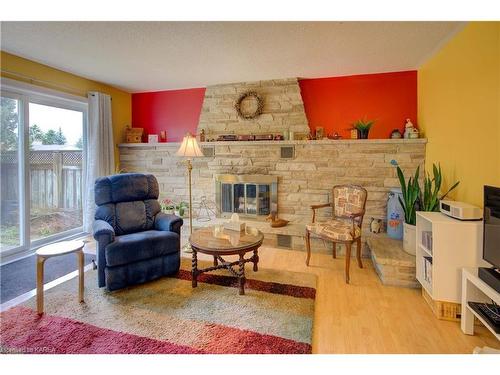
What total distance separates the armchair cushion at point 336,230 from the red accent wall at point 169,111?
2.68m

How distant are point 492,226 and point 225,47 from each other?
8.96 ft

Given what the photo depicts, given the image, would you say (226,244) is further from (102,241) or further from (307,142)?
(307,142)

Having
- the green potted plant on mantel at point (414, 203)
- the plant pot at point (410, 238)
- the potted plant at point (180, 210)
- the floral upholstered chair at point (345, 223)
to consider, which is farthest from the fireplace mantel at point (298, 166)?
the plant pot at point (410, 238)

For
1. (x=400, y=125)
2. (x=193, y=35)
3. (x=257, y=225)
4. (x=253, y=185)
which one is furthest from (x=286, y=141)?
(x=193, y=35)

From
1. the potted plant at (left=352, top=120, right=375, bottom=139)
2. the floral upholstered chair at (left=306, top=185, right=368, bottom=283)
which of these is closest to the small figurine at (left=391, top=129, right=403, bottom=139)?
the potted plant at (left=352, top=120, right=375, bottom=139)

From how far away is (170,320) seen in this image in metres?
1.92

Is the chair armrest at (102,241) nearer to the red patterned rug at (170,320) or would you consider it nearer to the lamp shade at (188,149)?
the red patterned rug at (170,320)

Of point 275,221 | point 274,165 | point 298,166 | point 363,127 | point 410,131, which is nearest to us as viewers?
point 410,131

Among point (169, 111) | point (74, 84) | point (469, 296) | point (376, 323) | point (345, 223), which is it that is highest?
point (74, 84)

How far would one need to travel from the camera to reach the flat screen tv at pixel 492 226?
5.37 ft

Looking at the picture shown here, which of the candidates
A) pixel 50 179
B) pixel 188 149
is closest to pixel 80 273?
pixel 188 149
